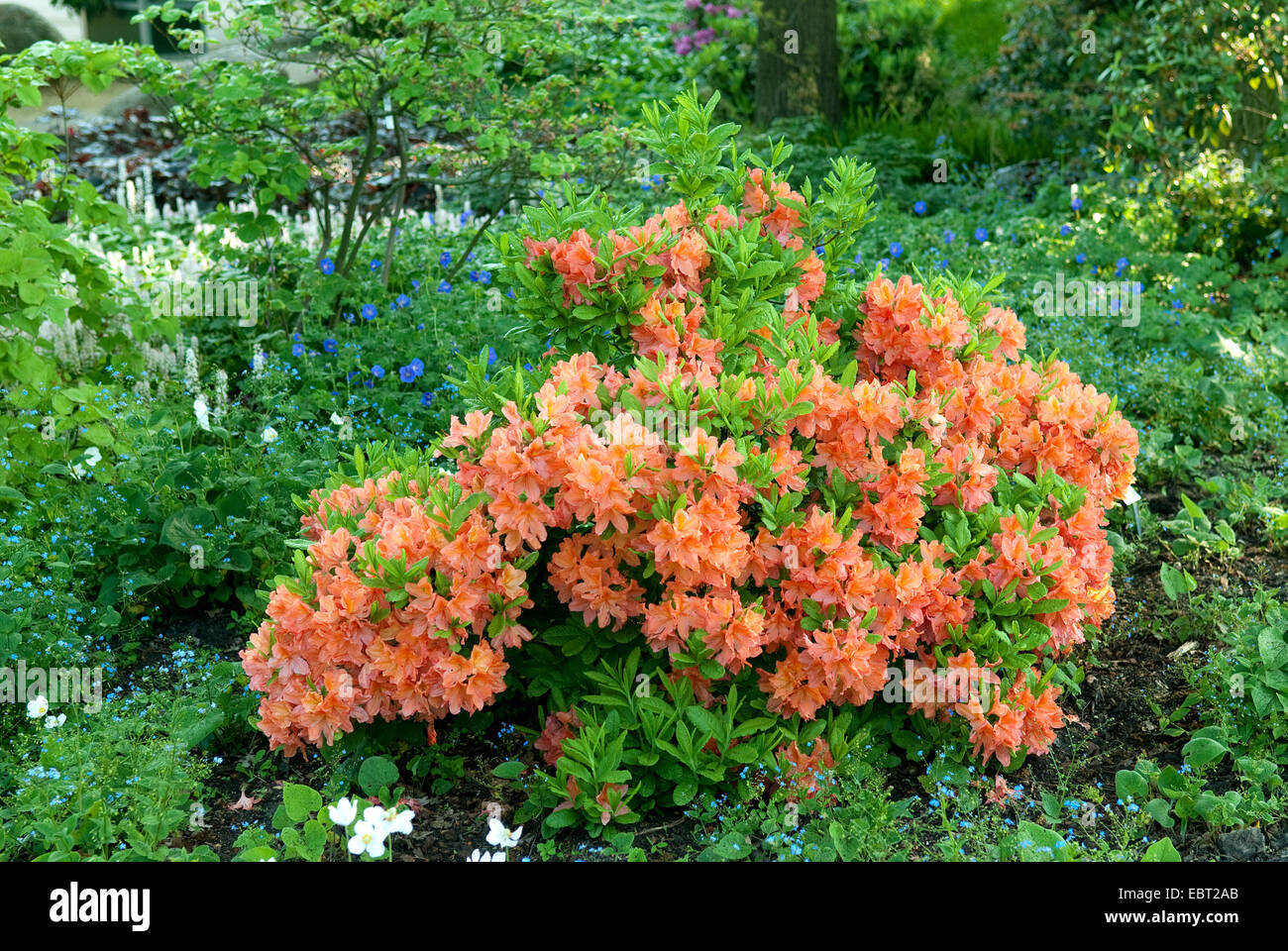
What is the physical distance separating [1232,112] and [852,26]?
13.3 ft

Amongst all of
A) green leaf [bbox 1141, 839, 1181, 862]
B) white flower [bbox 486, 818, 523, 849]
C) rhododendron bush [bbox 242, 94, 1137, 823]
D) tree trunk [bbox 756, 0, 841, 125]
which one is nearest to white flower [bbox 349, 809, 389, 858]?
white flower [bbox 486, 818, 523, 849]

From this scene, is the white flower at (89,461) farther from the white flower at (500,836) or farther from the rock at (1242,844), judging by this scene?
the rock at (1242,844)

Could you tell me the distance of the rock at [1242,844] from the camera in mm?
2906

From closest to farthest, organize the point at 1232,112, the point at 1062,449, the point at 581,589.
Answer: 1. the point at 581,589
2. the point at 1062,449
3. the point at 1232,112

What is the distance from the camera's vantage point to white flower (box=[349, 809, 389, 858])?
103 inches

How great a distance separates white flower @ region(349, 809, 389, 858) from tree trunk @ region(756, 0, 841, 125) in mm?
7913

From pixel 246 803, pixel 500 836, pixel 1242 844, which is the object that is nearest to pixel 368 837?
pixel 500 836

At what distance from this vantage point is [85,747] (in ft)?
10.3

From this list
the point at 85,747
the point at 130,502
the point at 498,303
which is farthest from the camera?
the point at 498,303

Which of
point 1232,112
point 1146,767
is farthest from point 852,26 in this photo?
point 1146,767

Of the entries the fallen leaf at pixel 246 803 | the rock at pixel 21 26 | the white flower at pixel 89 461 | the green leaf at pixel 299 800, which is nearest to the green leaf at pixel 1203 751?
the green leaf at pixel 299 800

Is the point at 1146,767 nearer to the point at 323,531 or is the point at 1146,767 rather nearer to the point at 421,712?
the point at 421,712

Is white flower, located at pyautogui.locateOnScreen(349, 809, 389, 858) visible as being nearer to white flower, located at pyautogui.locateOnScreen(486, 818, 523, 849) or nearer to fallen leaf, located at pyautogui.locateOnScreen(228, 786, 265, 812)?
white flower, located at pyautogui.locateOnScreen(486, 818, 523, 849)

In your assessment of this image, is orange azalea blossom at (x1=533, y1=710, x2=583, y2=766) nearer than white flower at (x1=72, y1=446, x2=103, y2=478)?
Yes
